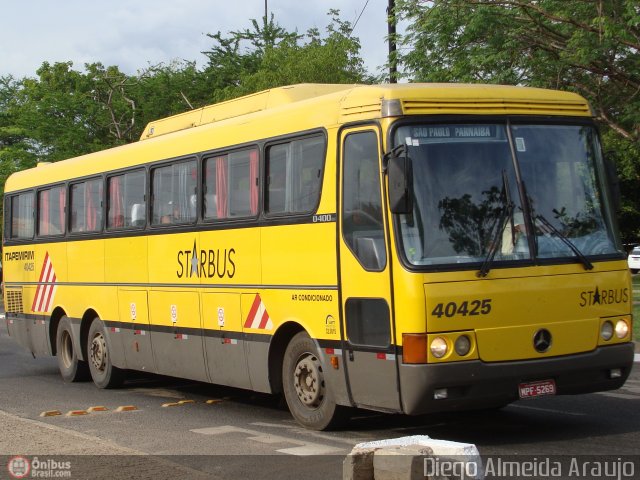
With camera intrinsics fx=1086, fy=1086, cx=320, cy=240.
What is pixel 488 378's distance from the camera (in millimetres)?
9219

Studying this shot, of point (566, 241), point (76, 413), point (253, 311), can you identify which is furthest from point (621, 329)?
point (76, 413)

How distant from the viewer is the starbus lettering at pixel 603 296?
32.1ft

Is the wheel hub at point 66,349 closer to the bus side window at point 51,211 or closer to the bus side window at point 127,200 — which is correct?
the bus side window at point 51,211

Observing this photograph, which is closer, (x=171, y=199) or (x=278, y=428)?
(x=278, y=428)

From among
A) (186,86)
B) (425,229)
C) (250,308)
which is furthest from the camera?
(186,86)

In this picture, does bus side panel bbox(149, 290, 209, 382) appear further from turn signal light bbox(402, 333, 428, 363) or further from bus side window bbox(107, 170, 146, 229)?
turn signal light bbox(402, 333, 428, 363)

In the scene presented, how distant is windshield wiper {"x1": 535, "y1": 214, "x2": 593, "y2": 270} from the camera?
9750 millimetres

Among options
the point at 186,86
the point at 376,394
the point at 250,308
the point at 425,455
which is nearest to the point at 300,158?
the point at 250,308

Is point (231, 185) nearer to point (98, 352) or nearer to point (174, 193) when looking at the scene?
point (174, 193)

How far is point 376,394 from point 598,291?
7.35 ft

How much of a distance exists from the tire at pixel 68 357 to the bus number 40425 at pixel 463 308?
875 centimetres

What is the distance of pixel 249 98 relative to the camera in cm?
1288

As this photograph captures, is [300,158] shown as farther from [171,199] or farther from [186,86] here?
[186,86]

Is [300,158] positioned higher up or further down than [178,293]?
higher up
